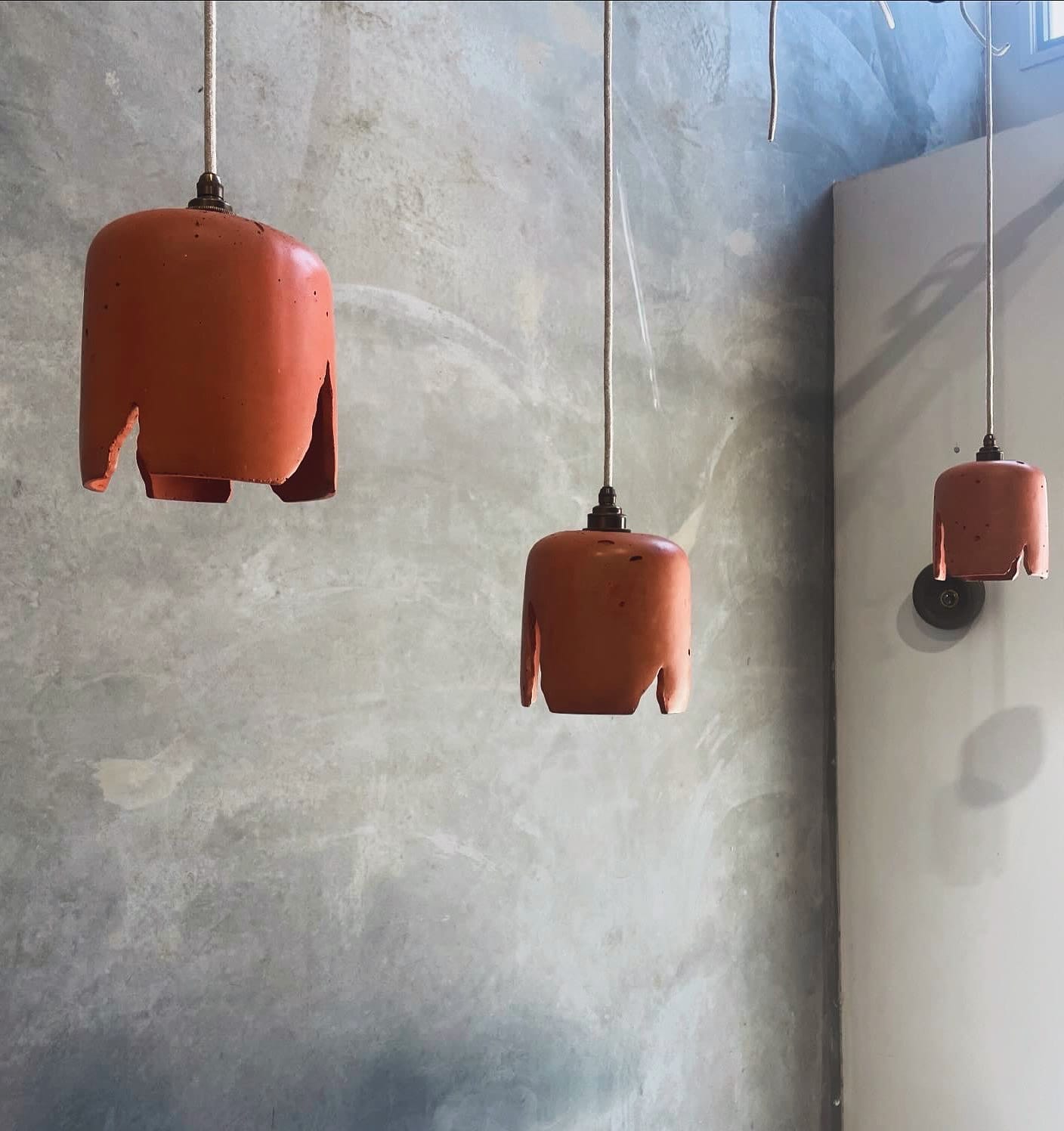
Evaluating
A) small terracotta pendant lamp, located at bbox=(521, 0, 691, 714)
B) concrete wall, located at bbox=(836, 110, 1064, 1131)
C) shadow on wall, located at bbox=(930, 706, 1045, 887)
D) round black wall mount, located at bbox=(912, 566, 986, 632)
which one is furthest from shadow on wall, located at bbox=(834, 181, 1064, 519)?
small terracotta pendant lamp, located at bbox=(521, 0, 691, 714)

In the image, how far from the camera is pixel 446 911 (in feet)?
5.62

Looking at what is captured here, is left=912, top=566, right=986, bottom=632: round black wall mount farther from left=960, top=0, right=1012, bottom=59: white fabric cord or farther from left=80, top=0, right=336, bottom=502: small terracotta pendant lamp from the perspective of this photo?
left=80, top=0, right=336, bottom=502: small terracotta pendant lamp

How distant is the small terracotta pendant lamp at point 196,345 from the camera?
56cm

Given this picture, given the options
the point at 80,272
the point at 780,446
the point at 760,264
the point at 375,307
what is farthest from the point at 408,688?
the point at 760,264

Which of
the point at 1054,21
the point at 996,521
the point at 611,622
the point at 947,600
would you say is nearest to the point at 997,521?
the point at 996,521

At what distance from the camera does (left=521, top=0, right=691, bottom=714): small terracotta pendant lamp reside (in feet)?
2.62

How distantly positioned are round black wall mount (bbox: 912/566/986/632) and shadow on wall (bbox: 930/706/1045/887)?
0.65 ft

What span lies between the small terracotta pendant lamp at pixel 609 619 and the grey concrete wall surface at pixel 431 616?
80 cm

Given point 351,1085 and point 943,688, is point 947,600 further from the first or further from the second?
point 351,1085

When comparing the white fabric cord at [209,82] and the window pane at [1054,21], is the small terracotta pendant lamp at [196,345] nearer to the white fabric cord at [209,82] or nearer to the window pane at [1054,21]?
the white fabric cord at [209,82]

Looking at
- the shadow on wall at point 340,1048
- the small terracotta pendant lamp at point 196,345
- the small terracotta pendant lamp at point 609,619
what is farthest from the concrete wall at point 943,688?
the small terracotta pendant lamp at point 196,345

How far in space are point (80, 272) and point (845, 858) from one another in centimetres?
190

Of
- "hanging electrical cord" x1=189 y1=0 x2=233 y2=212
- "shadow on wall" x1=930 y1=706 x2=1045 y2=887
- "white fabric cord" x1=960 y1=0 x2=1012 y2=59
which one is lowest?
"shadow on wall" x1=930 y1=706 x2=1045 y2=887

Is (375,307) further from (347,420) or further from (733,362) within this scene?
(733,362)
